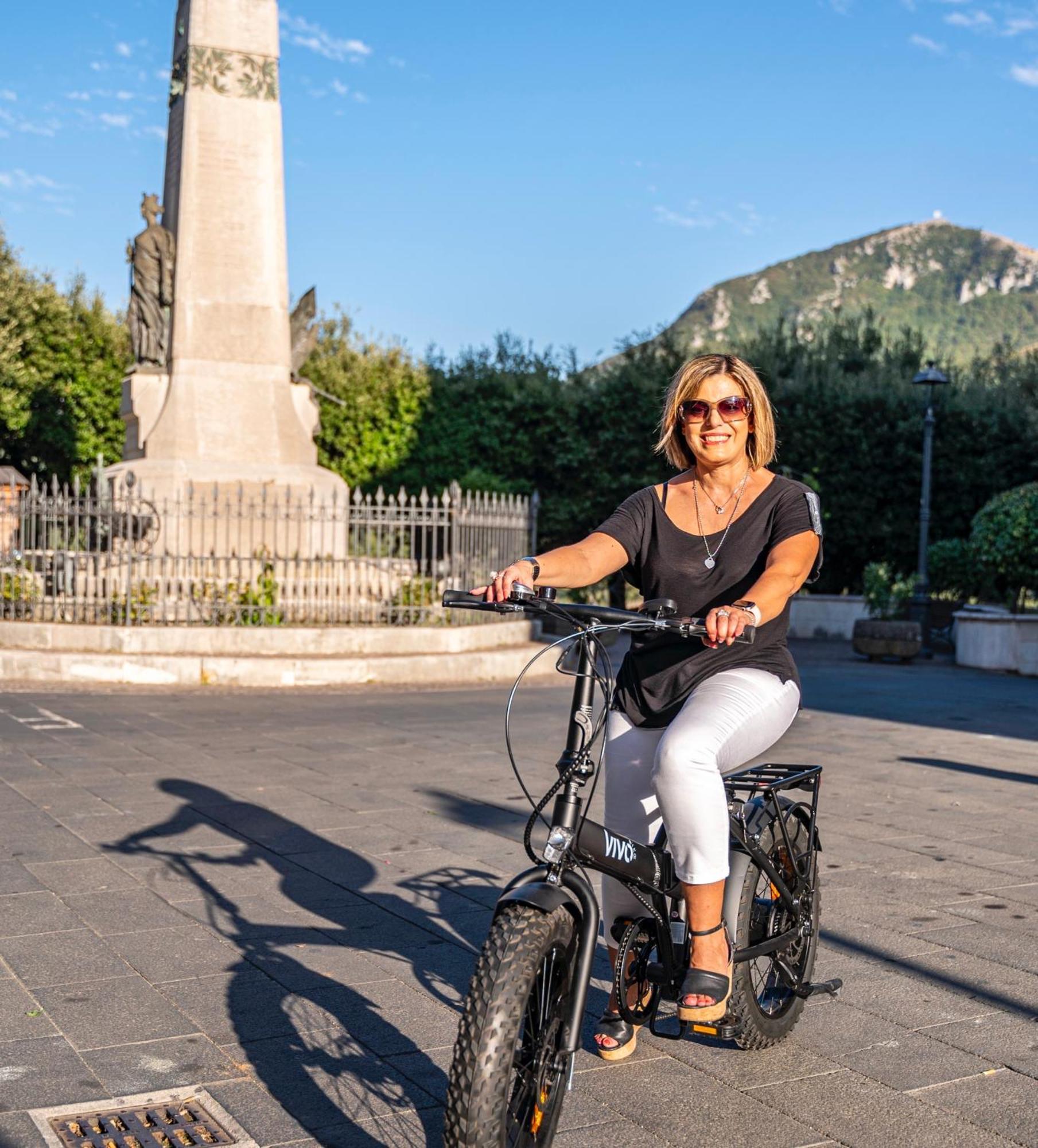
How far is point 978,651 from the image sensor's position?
687 inches

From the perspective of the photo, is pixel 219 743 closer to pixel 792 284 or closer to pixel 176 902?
pixel 176 902

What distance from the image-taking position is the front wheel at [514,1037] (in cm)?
262

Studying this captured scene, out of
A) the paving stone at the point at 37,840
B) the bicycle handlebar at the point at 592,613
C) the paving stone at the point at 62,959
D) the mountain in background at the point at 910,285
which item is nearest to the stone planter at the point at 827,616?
the paving stone at the point at 37,840

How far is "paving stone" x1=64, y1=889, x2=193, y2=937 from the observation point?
4.83m

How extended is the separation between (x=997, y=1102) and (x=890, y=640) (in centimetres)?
1519

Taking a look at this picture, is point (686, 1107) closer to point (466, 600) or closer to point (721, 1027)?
point (721, 1027)

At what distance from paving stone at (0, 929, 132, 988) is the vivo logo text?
201 centimetres

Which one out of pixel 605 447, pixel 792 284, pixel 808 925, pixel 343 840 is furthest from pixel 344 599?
pixel 792 284

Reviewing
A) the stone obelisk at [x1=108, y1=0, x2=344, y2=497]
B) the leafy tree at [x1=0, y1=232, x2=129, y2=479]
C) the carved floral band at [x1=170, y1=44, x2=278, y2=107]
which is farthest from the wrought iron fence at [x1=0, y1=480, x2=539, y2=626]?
the leafy tree at [x1=0, y1=232, x2=129, y2=479]

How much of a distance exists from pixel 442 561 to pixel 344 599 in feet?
4.04

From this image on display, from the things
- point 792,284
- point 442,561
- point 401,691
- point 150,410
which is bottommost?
point 401,691

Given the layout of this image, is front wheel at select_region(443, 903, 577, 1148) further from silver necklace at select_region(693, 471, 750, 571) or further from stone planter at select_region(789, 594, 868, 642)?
stone planter at select_region(789, 594, 868, 642)

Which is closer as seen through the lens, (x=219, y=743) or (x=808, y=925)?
(x=808, y=925)

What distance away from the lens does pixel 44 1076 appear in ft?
11.3
